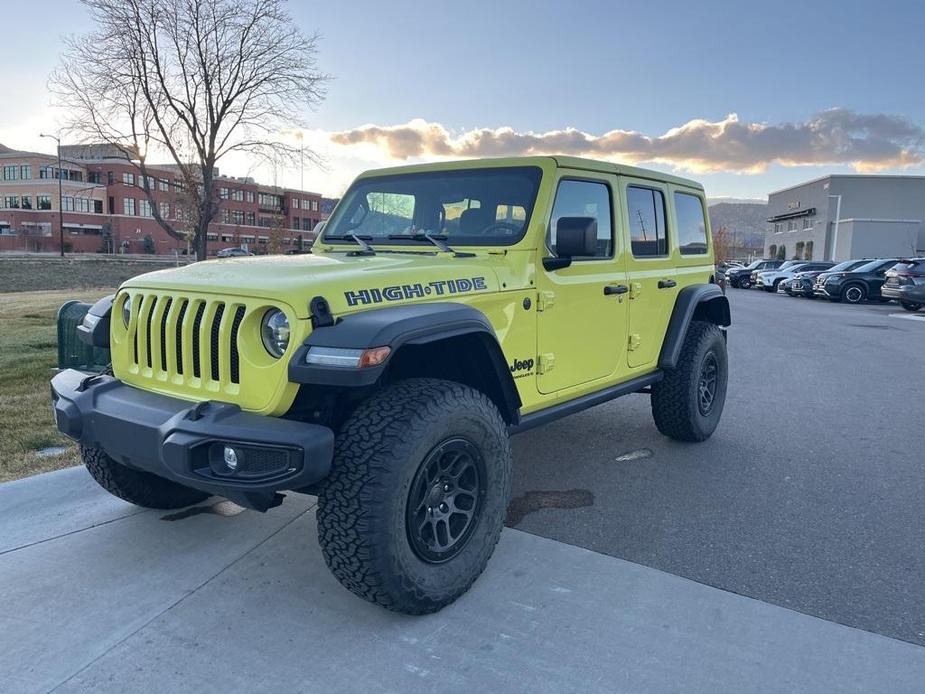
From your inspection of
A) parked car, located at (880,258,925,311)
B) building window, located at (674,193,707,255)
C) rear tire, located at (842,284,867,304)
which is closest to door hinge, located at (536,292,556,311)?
building window, located at (674,193,707,255)

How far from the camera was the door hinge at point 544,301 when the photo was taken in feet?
12.2

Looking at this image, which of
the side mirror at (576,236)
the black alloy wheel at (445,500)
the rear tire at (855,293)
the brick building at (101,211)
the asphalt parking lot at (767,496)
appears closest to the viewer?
the black alloy wheel at (445,500)

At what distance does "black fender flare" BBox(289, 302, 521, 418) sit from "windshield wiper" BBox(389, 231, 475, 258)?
62 cm

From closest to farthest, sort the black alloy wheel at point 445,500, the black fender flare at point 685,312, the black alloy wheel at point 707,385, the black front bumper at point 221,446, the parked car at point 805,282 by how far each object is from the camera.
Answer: the black front bumper at point 221,446 < the black alloy wheel at point 445,500 < the black fender flare at point 685,312 < the black alloy wheel at point 707,385 < the parked car at point 805,282

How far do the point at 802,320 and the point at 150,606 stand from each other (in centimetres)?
1702

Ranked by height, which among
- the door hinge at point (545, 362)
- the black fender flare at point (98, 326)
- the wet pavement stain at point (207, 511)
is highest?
the black fender flare at point (98, 326)

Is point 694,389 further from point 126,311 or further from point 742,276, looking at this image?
point 742,276

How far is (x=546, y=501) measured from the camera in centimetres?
434

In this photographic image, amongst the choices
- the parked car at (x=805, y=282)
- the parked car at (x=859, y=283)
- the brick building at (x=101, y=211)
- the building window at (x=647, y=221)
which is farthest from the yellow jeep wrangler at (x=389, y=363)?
the brick building at (x=101, y=211)

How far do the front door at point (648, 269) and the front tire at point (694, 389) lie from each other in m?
0.36

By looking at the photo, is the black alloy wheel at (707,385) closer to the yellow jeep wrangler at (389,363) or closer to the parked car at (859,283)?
the yellow jeep wrangler at (389,363)

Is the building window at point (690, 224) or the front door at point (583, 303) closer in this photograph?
the front door at point (583, 303)

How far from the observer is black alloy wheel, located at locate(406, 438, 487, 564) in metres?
2.94

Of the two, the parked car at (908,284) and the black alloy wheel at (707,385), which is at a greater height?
the parked car at (908,284)
